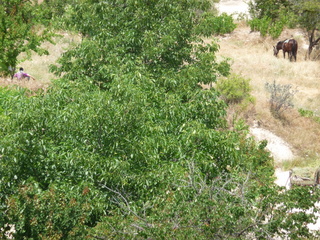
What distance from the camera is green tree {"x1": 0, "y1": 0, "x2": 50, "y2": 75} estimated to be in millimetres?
17672

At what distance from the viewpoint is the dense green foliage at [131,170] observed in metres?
6.64

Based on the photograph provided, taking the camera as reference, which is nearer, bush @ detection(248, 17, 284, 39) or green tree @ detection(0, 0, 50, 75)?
green tree @ detection(0, 0, 50, 75)

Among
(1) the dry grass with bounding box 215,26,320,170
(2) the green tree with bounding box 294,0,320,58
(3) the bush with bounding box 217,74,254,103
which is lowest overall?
(1) the dry grass with bounding box 215,26,320,170

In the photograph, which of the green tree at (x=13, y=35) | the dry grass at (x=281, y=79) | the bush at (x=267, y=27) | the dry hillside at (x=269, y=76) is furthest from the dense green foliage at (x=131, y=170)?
the bush at (x=267, y=27)

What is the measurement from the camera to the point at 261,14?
34.0m

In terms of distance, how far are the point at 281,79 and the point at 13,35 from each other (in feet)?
42.9

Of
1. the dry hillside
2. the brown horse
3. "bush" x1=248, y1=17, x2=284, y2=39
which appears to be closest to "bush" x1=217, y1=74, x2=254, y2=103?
the dry hillside

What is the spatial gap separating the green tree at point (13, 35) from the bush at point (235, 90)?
7.59 m

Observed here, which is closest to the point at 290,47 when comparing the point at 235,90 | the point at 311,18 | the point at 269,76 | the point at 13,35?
the point at 311,18

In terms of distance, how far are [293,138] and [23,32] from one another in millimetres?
11496

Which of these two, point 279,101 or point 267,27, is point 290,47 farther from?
point 279,101

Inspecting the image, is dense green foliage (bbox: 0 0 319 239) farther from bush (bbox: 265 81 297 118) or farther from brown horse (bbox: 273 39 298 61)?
brown horse (bbox: 273 39 298 61)

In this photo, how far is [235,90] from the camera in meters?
18.9

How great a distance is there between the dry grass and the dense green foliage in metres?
7.24
